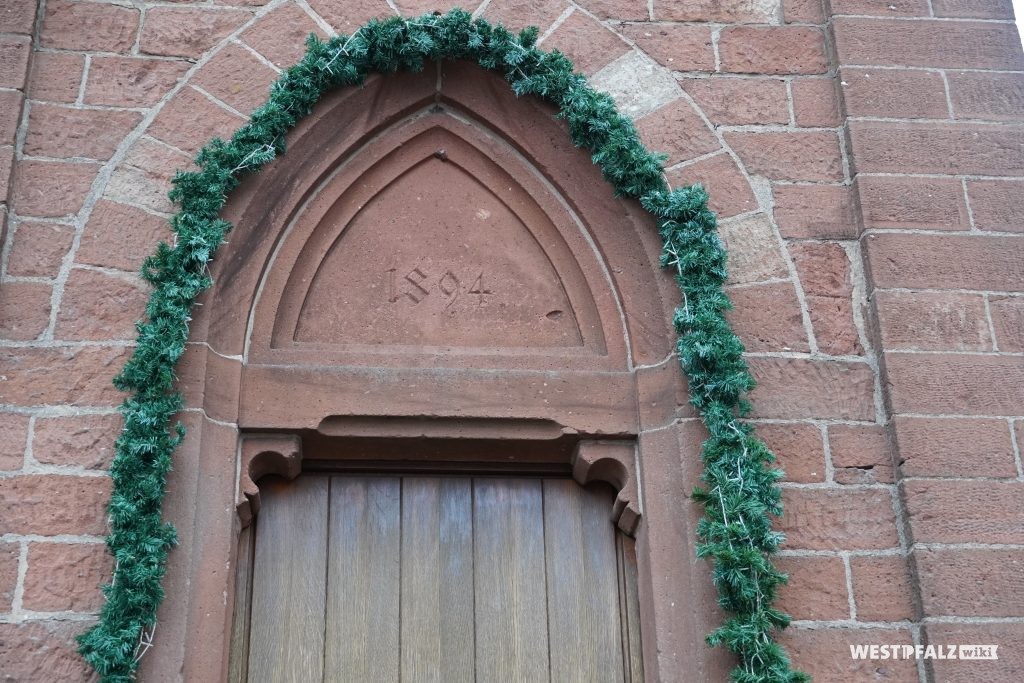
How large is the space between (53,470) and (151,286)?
0.55 m

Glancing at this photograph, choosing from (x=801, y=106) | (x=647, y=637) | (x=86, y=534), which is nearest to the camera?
(x=86, y=534)

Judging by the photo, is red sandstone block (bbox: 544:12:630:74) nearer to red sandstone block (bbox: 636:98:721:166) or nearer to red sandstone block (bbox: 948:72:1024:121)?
red sandstone block (bbox: 636:98:721:166)

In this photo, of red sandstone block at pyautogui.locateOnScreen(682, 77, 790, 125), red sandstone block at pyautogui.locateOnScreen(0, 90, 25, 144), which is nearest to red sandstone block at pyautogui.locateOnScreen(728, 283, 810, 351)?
red sandstone block at pyautogui.locateOnScreen(682, 77, 790, 125)

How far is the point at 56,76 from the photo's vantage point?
344cm

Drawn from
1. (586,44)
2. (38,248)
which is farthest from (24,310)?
(586,44)

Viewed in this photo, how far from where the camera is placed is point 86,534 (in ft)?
9.57

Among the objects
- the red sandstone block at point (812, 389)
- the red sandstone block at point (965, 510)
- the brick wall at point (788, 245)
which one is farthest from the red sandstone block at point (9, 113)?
the red sandstone block at point (965, 510)

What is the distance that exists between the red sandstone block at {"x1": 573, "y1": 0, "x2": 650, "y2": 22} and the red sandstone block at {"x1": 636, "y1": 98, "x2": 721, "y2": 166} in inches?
13.6

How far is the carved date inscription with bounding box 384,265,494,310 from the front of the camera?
3502 millimetres

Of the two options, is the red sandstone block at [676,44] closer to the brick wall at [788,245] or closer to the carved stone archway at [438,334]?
the brick wall at [788,245]

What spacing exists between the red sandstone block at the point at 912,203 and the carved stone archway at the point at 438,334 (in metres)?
0.63

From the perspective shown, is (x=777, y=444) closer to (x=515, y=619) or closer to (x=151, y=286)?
(x=515, y=619)

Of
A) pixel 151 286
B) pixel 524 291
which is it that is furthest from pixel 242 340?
pixel 524 291

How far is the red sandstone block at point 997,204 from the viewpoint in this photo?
11.2 ft
